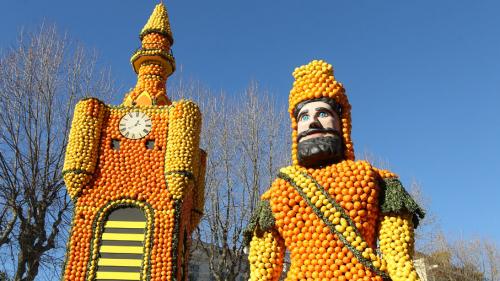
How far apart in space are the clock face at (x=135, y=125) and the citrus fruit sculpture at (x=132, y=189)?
3 cm

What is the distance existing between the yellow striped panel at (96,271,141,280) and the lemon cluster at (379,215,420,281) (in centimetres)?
744

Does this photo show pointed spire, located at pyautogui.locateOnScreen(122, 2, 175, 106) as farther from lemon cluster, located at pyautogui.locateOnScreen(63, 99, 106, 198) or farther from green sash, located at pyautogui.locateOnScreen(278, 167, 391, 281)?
green sash, located at pyautogui.locateOnScreen(278, 167, 391, 281)

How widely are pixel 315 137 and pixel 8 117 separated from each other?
515 inches

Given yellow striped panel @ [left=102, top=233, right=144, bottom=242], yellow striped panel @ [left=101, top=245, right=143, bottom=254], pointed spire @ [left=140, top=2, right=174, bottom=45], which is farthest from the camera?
pointed spire @ [left=140, top=2, right=174, bottom=45]

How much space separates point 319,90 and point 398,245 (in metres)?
1.95

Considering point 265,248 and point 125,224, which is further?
point 125,224

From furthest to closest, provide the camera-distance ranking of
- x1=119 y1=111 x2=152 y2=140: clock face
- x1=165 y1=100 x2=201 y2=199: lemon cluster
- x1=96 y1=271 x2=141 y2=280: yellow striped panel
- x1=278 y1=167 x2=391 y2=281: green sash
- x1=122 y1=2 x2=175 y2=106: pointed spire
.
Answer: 1. x1=122 y1=2 x2=175 y2=106: pointed spire
2. x1=119 y1=111 x2=152 y2=140: clock face
3. x1=165 y1=100 x2=201 y2=199: lemon cluster
4. x1=96 y1=271 x2=141 y2=280: yellow striped panel
5. x1=278 y1=167 x2=391 y2=281: green sash

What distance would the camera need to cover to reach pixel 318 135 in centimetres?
509

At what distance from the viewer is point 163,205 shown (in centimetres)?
1114

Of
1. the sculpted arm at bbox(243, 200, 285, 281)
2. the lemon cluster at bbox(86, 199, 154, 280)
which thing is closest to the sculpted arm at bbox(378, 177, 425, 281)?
the sculpted arm at bbox(243, 200, 285, 281)

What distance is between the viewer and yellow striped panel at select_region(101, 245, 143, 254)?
1080 centimetres

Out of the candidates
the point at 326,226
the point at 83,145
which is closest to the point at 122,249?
the point at 83,145

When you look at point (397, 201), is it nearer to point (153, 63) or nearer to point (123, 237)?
point (123, 237)

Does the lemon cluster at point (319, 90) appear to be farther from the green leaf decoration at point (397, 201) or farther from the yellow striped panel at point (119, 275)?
the yellow striped panel at point (119, 275)
